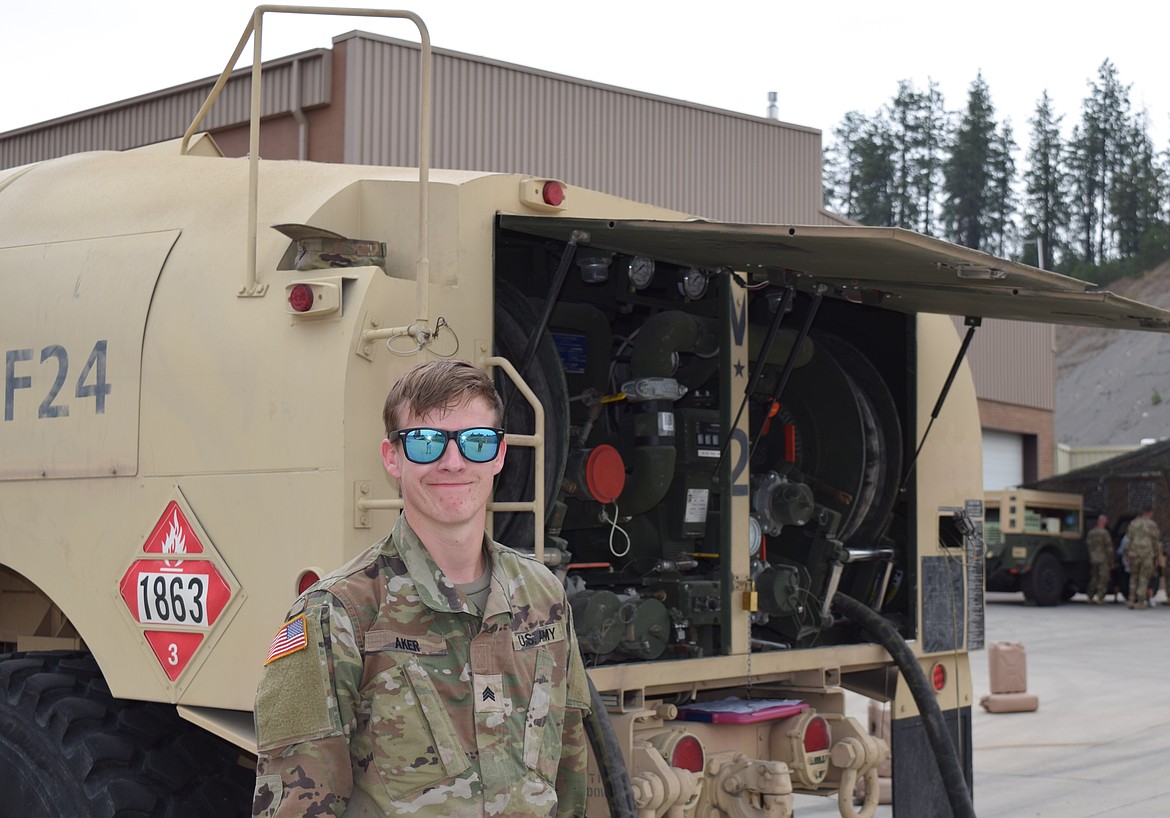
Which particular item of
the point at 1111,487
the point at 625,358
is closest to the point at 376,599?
the point at 625,358

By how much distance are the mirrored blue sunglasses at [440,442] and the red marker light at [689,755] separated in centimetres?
287

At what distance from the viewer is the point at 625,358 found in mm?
5883

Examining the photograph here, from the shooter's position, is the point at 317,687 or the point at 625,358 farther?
the point at 625,358

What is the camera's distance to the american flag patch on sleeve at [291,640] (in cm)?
250

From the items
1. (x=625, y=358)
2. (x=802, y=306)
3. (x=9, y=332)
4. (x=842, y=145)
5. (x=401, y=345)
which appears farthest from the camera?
(x=842, y=145)

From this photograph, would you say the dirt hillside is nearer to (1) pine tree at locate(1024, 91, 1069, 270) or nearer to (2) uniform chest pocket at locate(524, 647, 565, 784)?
(1) pine tree at locate(1024, 91, 1069, 270)

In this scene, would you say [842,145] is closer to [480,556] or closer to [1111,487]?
[1111,487]

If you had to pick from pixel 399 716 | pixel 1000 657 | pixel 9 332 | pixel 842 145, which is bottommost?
pixel 1000 657

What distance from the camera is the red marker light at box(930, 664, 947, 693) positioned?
6531 mm

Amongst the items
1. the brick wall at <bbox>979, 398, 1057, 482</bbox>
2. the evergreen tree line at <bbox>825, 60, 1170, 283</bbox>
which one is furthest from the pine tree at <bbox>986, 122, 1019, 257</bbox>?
the brick wall at <bbox>979, 398, 1057, 482</bbox>

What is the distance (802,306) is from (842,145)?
274ft

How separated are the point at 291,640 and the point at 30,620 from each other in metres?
3.15

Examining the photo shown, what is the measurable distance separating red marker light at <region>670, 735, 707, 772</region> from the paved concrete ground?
3058 mm

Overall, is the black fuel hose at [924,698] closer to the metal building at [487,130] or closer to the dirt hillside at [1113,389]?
the metal building at [487,130]
